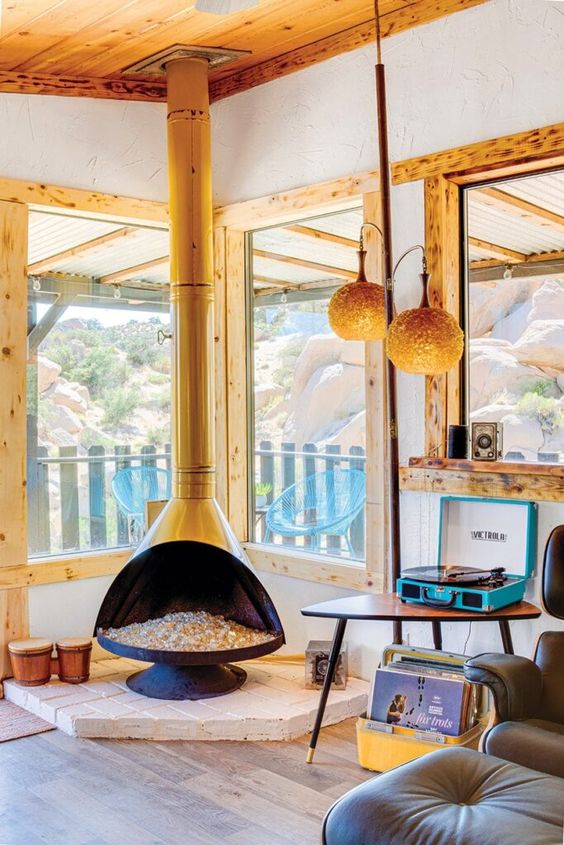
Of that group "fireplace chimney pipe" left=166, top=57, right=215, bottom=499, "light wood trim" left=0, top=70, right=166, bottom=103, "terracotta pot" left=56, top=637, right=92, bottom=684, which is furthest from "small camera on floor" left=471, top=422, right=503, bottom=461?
"light wood trim" left=0, top=70, right=166, bottom=103

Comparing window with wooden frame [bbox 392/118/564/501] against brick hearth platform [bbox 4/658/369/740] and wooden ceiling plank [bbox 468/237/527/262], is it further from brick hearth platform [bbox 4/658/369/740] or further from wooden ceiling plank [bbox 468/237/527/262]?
brick hearth platform [bbox 4/658/369/740]

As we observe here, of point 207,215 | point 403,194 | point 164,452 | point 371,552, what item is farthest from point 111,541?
point 403,194

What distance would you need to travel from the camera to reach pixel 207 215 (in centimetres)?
407

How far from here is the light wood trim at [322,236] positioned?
4262mm

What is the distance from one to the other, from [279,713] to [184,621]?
652mm

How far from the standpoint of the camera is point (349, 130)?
4.06 m

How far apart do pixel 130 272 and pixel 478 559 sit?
2382 mm

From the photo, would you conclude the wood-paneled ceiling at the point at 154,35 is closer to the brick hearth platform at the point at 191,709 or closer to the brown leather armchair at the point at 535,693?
the brown leather armchair at the point at 535,693

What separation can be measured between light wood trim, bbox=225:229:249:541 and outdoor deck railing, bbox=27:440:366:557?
87 mm

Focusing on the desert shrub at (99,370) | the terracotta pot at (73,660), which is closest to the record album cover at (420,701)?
the terracotta pot at (73,660)

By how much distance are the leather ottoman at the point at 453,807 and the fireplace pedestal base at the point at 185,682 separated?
1738mm

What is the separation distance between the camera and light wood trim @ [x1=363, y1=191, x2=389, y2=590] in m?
3.96

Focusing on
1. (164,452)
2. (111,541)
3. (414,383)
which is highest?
(414,383)

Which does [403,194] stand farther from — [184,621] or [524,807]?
[524,807]
